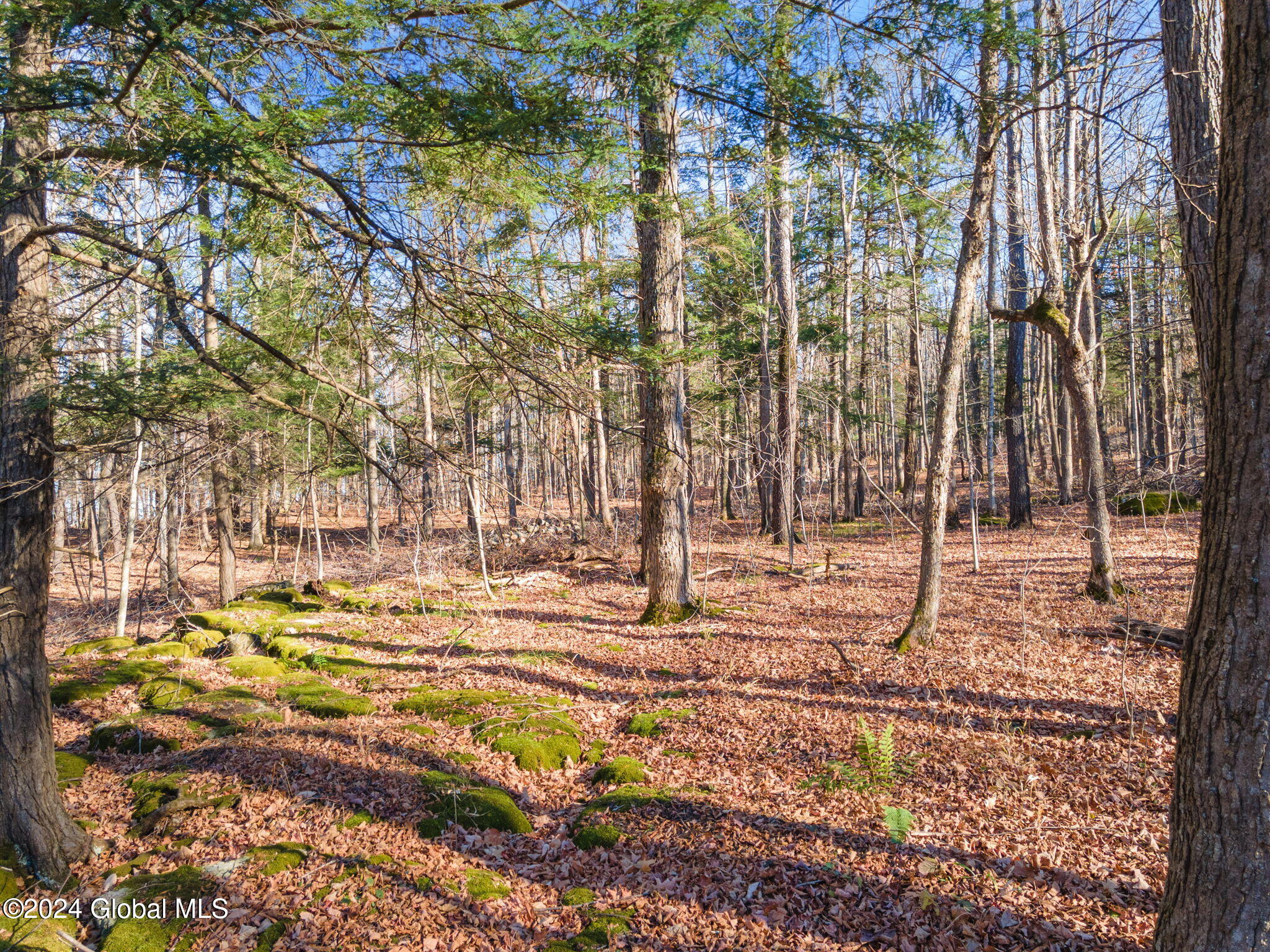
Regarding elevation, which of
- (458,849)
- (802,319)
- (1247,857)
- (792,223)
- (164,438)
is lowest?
(458,849)

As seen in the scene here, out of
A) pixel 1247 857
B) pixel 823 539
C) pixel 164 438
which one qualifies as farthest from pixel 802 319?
pixel 1247 857

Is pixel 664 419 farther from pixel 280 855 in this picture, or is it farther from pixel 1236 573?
pixel 1236 573

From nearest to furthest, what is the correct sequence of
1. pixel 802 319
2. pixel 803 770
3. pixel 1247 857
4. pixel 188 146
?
pixel 1247 857, pixel 188 146, pixel 803 770, pixel 802 319

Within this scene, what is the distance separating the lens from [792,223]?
1659 cm

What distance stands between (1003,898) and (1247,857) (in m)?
1.68

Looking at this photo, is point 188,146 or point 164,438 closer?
point 188,146

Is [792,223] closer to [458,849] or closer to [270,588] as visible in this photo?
[270,588]

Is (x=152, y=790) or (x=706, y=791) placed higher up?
(x=152, y=790)

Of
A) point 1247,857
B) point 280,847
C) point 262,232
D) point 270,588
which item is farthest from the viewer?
point 270,588

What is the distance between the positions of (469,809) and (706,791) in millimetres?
1785

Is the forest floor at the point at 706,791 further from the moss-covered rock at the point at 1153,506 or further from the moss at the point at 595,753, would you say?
the moss-covered rock at the point at 1153,506

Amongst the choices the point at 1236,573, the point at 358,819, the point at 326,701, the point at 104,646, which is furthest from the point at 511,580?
the point at 104,646

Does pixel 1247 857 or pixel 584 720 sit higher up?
pixel 1247 857

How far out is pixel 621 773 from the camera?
17.3 feet
